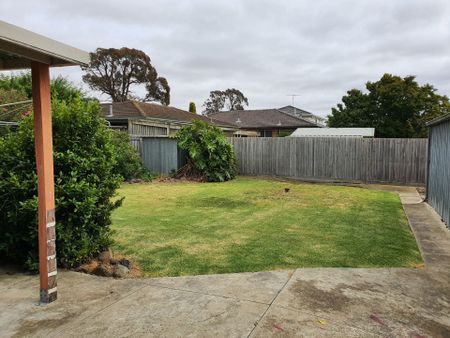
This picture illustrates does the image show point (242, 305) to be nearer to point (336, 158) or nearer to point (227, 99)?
Answer: point (336, 158)

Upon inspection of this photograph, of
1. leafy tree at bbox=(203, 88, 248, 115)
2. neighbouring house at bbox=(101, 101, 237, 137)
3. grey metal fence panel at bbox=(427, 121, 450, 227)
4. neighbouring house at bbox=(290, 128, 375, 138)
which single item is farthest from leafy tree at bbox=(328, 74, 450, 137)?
leafy tree at bbox=(203, 88, 248, 115)

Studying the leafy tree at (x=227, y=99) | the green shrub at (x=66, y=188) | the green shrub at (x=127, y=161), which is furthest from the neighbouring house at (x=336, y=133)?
the leafy tree at (x=227, y=99)

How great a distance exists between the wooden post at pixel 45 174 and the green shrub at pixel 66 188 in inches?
25.9

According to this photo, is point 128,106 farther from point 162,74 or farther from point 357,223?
point 162,74

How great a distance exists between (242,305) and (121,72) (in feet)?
142

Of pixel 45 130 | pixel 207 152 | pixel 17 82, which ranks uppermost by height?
pixel 17 82

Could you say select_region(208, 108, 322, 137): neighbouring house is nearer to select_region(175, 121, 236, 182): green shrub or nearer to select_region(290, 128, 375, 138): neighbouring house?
select_region(290, 128, 375, 138): neighbouring house

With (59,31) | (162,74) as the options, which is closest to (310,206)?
(59,31)

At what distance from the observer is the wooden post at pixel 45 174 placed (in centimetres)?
333

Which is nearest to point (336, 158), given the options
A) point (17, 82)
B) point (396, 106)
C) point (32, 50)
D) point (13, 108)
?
point (13, 108)

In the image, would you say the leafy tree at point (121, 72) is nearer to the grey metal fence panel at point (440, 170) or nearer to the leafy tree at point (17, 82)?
the leafy tree at point (17, 82)

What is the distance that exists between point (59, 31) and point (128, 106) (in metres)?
10.9

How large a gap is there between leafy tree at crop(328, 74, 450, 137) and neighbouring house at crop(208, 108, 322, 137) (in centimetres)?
634

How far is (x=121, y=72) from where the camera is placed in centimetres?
4303
